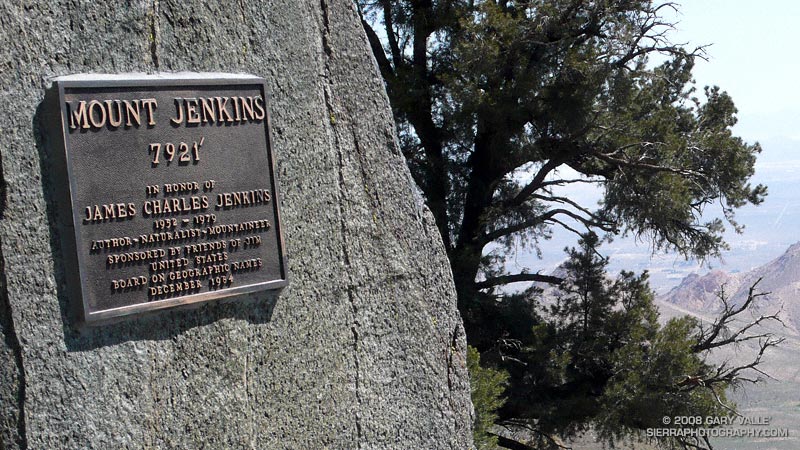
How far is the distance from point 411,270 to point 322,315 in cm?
56

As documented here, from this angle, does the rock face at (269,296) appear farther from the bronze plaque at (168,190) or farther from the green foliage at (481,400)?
the green foliage at (481,400)

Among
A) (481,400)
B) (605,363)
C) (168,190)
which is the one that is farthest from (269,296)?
(605,363)

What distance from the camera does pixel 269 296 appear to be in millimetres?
3465

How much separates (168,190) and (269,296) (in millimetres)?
610

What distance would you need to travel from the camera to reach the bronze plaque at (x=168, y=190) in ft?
9.75

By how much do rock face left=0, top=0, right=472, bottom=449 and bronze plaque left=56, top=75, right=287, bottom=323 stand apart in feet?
0.29

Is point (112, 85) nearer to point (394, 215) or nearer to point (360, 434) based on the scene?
point (394, 215)

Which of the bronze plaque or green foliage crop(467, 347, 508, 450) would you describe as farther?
green foliage crop(467, 347, 508, 450)

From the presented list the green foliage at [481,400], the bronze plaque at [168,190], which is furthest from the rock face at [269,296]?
the green foliage at [481,400]

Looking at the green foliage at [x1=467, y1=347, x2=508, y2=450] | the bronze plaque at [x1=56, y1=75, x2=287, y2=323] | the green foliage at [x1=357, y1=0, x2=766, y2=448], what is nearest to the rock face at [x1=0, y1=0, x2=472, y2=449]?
the bronze plaque at [x1=56, y1=75, x2=287, y2=323]

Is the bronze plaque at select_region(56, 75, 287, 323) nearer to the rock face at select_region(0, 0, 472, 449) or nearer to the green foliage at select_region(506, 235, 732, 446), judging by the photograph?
the rock face at select_region(0, 0, 472, 449)

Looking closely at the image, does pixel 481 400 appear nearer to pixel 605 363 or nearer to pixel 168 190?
pixel 168 190

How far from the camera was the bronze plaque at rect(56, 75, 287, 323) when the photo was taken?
297 cm

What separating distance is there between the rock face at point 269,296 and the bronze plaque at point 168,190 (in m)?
0.09
